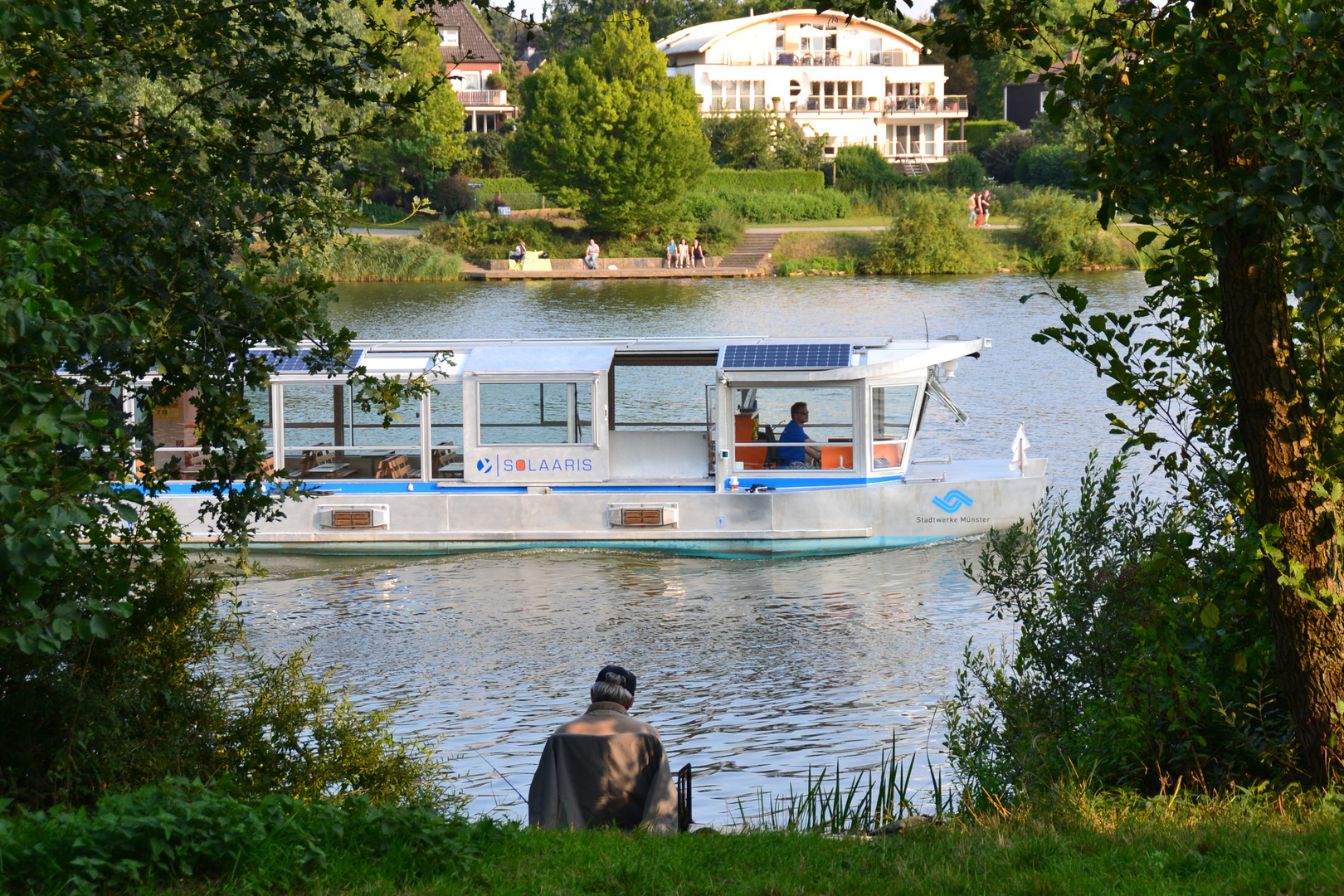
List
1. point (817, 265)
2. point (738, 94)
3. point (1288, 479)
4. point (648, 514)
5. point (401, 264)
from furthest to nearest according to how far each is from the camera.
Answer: point (738, 94), point (817, 265), point (401, 264), point (648, 514), point (1288, 479)

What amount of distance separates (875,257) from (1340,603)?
50.4 meters

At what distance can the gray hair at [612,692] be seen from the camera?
688 centimetres

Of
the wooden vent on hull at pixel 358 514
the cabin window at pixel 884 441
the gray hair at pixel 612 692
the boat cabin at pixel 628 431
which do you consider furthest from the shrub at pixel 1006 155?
the gray hair at pixel 612 692

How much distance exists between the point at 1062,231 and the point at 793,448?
130ft

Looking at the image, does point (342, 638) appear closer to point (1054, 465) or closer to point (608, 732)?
point (608, 732)

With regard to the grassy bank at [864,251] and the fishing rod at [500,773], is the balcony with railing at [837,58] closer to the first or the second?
the grassy bank at [864,251]

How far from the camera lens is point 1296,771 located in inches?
239

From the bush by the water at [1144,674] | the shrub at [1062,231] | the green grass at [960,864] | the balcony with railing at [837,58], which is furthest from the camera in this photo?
the balcony with railing at [837,58]

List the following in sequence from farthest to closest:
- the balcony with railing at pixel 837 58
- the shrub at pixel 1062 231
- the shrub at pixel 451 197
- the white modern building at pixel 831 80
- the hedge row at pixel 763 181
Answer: the balcony with railing at pixel 837 58
the white modern building at pixel 831 80
the hedge row at pixel 763 181
the shrub at pixel 451 197
the shrub at pixel 1062 231

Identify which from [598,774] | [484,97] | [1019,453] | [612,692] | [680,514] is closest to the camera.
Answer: [598,774]

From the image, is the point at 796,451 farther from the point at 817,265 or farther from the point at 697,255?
the point at 697,255

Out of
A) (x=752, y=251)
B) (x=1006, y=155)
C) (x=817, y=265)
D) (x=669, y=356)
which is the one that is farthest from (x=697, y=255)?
(x=669, y=356)

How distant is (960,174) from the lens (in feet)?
240

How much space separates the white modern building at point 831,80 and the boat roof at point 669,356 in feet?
220
